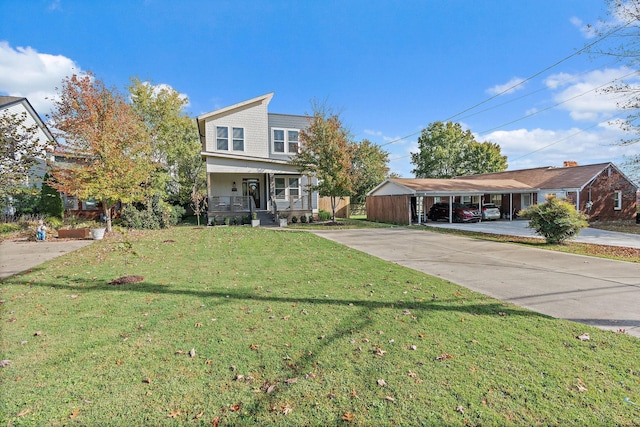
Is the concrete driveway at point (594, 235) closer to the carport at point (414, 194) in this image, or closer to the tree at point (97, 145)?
the carport at point (414, 194)

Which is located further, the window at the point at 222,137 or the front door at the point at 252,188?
the front door at the point at 252,188

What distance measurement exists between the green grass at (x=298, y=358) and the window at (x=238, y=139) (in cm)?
1639

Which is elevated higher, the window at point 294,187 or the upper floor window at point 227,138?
the upper floor window at point 227,138

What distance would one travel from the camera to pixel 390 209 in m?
A: 23.7

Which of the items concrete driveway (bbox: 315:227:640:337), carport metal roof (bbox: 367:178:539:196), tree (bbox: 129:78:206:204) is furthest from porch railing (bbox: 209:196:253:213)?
carport metal roof (bbox: 367:178:539:196)

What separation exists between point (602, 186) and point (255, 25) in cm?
2877

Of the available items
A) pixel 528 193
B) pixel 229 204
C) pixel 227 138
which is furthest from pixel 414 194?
pixel 227 138

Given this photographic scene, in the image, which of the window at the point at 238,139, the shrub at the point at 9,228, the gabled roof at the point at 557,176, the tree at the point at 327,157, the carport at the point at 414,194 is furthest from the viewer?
the gabled roof at the point at 557,176

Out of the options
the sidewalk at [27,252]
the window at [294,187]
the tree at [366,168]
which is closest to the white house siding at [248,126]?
the window at [294,187]

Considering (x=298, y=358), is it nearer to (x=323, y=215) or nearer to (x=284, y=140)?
(x=323, y=215)

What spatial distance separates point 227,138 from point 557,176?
28.7 metres

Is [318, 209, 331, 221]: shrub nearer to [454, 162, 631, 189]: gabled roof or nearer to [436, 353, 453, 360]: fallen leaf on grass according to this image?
[454, 162, 631, 189]: gabled roof

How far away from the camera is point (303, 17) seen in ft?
43.2

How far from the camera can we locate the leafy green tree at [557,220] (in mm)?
12078
